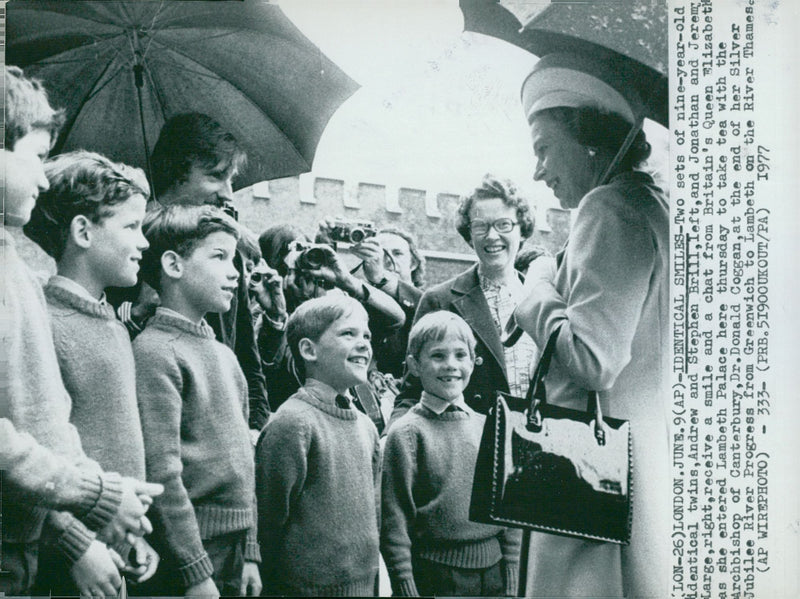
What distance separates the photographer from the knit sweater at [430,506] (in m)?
4.04

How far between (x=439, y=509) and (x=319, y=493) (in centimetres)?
46

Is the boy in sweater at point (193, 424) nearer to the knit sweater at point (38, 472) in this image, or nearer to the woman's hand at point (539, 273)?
the knit sweater at point (38, 472)

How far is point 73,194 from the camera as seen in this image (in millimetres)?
3939

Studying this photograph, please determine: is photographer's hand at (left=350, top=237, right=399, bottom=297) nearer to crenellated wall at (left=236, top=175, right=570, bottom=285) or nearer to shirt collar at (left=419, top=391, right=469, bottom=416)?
crenellated wall at (left=236, top=175, right=570, bottom=285)

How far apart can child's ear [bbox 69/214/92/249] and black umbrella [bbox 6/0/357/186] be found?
0.30 metres

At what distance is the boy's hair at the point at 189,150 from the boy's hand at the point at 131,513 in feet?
3.55

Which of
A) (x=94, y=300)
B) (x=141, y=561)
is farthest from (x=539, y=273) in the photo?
(x=141, y=561)

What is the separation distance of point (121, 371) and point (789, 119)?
2828mm

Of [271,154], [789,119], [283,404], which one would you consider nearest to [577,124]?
[789,119]

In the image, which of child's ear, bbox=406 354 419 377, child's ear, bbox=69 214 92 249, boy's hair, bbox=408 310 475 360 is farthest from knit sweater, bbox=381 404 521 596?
child's ear, bbox=69 214 92 249

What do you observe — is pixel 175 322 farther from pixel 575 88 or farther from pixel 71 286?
pixel 575 88

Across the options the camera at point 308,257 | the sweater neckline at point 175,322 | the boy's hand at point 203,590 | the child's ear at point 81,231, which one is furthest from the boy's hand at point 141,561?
the camera at point 308,257

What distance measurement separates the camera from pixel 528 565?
13.6 feet

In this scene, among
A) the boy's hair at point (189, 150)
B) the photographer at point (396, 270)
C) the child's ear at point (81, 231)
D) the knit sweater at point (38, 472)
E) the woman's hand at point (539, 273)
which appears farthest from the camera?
the woman's hand at point (539, 273)
